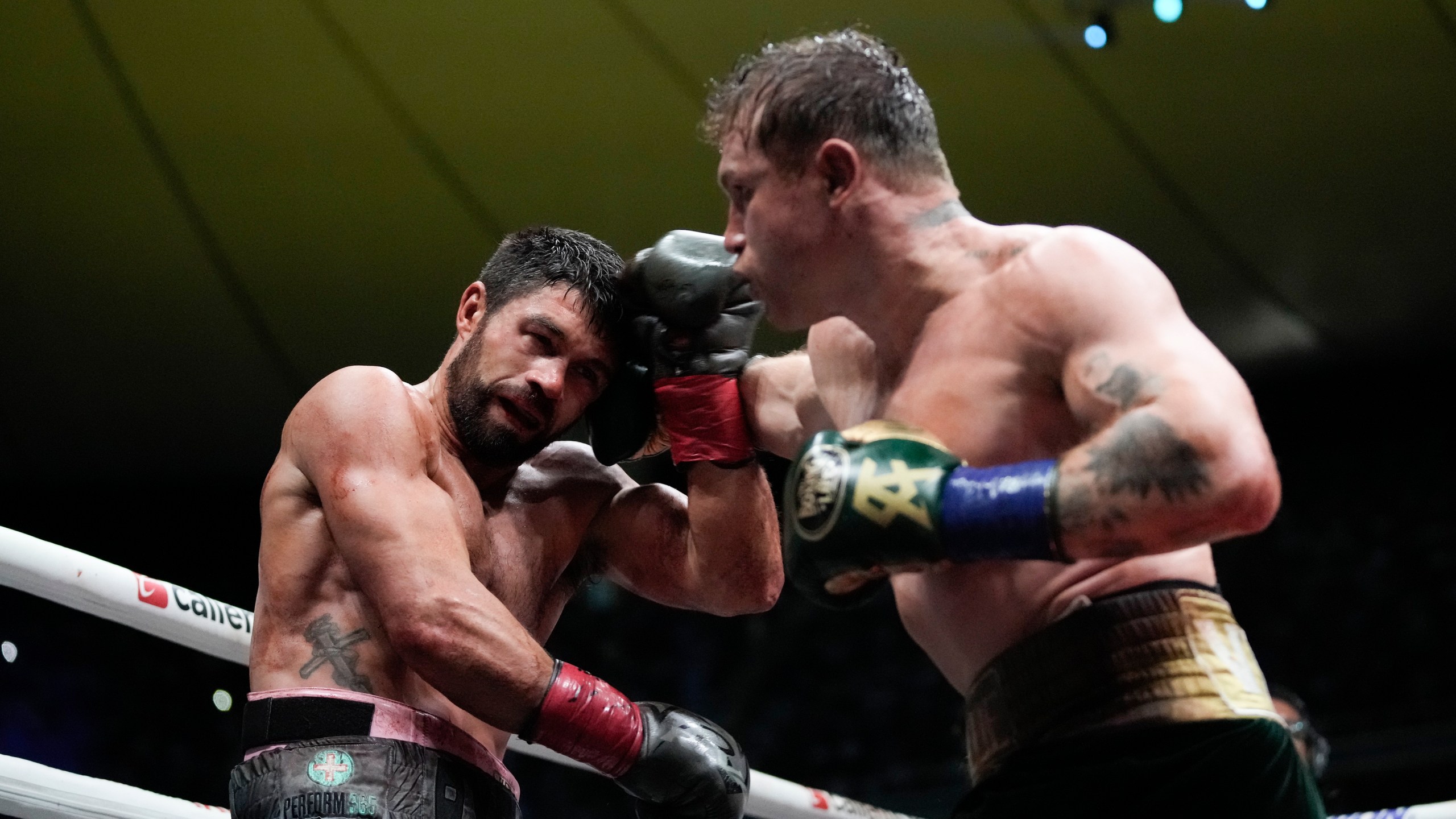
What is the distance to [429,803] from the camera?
1.52 m

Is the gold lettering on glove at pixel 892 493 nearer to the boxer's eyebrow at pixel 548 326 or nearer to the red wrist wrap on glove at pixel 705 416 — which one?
the red wrist wrap on glove at pixel 705 416

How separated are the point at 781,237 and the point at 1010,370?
30cm

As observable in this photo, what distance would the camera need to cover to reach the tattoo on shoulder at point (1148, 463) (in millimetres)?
1061

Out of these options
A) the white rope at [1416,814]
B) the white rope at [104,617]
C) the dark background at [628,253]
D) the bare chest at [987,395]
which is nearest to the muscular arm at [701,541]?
the white rope at [104,617]

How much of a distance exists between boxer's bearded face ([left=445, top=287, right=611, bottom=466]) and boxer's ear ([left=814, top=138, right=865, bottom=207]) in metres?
0.53

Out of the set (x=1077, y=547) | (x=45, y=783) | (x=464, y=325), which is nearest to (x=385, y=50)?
(x=464, y=325)

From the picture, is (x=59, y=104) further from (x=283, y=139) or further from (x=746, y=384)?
(x=746, y=384)

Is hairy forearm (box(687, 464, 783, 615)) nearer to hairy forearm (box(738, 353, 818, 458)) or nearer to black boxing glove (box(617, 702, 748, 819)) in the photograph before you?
hairy forearm (box(738, 353, 818, 458))

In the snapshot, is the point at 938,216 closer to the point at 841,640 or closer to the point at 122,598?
the point at 122,598

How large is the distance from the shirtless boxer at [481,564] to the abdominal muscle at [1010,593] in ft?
1.43

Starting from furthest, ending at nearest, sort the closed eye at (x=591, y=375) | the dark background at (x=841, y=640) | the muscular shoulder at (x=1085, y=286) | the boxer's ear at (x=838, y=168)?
the dark background at (x=841, y=640) < the closed eye at (x=591, y=375) < the boxer's ear at (x=838, y=168) < the muscular shoulder at (x=1085, y=286)

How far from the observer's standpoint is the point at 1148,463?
3.51ft

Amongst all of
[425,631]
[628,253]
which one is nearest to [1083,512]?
[425,631]

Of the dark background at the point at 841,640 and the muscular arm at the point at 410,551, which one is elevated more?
the muscular arm at the point at 410,551
